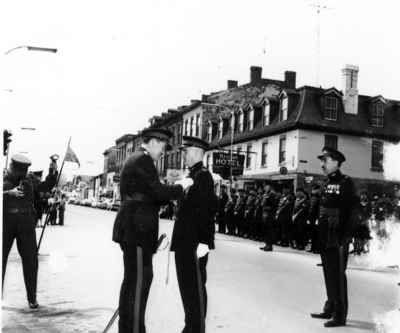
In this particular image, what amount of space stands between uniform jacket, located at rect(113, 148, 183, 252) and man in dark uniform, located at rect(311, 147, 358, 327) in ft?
7.55

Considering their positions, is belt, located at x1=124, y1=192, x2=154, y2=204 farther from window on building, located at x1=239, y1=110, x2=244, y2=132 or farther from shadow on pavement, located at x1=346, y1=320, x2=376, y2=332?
window on building, located at x1=239, y1=110, x2=244, y2=132

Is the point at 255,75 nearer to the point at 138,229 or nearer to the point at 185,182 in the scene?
the point at 185,182

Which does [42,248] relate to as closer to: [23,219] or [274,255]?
[274,255]

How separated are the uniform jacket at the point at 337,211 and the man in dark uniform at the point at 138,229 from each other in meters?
2.29

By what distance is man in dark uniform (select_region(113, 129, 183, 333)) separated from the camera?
14.8 feet

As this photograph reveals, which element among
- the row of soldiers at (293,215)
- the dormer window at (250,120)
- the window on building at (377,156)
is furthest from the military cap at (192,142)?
the dormer window at (250,120)

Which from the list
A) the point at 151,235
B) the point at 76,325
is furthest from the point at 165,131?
the point at 76,325

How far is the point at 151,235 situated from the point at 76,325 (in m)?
1.62

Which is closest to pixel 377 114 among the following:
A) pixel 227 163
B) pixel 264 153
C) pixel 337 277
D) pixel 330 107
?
pixel 330 107

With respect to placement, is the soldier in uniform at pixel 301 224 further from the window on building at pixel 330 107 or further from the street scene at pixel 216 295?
the window on building at pixel 330 107

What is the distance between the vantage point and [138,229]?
4.54 m

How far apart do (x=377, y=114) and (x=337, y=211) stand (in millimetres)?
32809

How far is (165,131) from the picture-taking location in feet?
16.1

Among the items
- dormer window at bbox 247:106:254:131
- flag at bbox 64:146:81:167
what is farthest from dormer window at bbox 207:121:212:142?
flag at bbox 64:146:81:167
